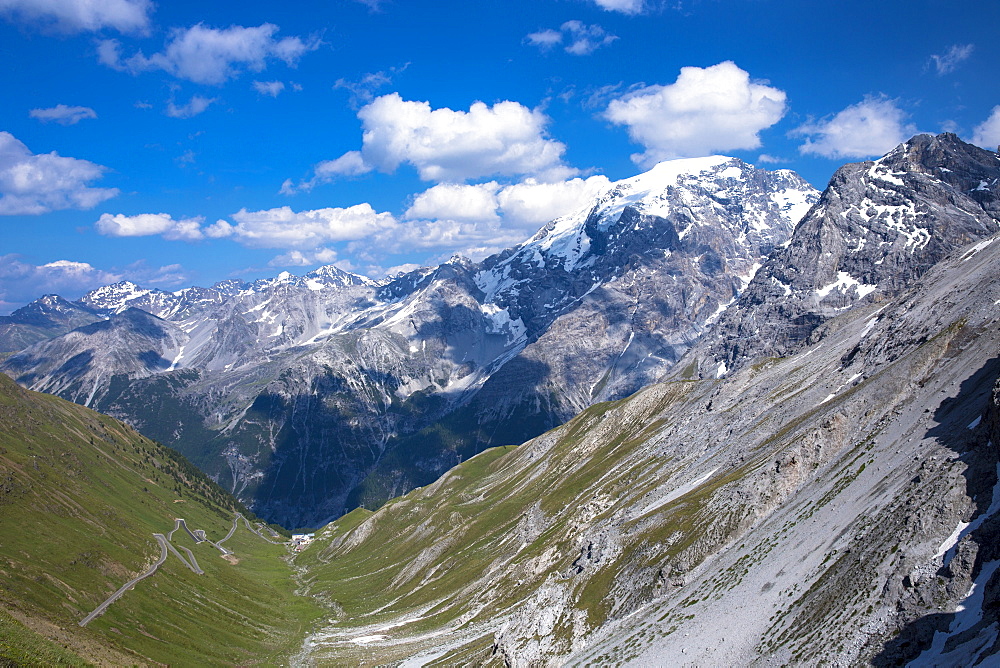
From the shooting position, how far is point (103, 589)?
98938mm

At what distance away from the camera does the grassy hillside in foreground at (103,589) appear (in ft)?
226

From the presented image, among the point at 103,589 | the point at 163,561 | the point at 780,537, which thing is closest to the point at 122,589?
the point at 103,589

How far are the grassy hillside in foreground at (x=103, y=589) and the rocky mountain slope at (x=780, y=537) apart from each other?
16.1m

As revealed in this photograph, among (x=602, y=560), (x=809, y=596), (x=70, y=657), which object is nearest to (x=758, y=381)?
(x=602, y=560)

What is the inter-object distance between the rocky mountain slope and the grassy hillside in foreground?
16134 mm

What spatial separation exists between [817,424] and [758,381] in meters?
61.3

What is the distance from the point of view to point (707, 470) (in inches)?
3853

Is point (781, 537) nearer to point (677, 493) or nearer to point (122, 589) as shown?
point (677, 493)

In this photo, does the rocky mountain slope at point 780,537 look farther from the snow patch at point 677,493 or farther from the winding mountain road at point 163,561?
the winding mountain road at point 163,561

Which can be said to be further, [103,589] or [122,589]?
[122,589]

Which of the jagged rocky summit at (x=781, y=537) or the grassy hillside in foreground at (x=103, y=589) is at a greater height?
the grassy hillside in foreground at (x=103, y=589)

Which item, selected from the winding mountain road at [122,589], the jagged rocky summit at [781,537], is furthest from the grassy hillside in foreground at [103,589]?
the jagged rocky summit at [781,537]

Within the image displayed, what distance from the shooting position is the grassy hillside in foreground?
68875mm

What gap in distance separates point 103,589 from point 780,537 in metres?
104
